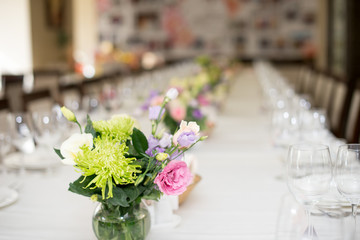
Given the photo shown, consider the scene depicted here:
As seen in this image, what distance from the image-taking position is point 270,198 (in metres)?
1.54

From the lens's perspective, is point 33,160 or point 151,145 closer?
point 151,145

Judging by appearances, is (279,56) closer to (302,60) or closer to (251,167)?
(302,60)

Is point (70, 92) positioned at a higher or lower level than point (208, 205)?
higher

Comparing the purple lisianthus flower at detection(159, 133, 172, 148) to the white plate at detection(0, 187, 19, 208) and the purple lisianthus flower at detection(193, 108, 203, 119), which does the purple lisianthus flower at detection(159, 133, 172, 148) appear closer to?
the white plate at detection(0, 187, 19, 208)

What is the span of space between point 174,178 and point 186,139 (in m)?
0.08

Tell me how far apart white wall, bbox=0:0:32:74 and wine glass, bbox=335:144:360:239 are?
915 centimetres

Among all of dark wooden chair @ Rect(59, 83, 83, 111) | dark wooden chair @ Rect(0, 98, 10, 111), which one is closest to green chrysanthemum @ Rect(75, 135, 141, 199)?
dark wooden chair @ Rect(0, 98, 10, 111)

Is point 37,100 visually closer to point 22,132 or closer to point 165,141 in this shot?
point 22,132

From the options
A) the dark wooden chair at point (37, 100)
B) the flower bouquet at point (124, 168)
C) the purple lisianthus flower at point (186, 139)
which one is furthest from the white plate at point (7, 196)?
the dark wooden chair at point (37, 100)

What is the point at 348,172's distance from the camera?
112 cm

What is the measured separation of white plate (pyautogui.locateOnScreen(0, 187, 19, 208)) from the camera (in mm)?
1481

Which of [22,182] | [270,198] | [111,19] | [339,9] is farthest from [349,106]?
[111,19]

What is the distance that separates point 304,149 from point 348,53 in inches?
289

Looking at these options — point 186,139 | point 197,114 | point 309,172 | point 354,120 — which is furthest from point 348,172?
point 354,120
